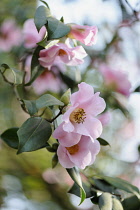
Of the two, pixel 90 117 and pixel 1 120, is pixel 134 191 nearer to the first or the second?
pixel 90 117

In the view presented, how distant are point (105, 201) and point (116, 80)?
0.77 metres

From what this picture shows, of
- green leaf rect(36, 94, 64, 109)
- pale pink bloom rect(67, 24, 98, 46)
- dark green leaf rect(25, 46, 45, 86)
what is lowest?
dark green leaf rect(25, 46, 45, 86)

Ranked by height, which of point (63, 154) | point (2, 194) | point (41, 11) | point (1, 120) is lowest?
point (2, 194)

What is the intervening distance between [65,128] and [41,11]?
0.24 metres

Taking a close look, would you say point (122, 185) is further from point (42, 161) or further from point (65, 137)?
point (42, 161)

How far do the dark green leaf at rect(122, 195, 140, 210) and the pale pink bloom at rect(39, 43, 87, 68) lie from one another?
1.04 ft

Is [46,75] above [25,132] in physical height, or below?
below

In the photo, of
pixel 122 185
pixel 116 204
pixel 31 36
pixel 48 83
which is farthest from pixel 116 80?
pixel 116 204

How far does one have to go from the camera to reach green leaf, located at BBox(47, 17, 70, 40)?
0.78 m

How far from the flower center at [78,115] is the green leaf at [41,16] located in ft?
0.54

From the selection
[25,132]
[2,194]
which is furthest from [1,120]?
[25,132]

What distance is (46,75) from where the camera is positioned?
1.47 metres

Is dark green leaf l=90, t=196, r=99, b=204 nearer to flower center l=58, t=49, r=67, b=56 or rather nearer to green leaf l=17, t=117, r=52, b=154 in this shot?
green leaf l=17, t=117, r=52, b=154

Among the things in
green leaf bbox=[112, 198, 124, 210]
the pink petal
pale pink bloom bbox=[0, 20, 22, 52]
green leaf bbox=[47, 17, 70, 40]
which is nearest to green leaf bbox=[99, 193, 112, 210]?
green leaf bbox=[112, 198, 124, 210]
